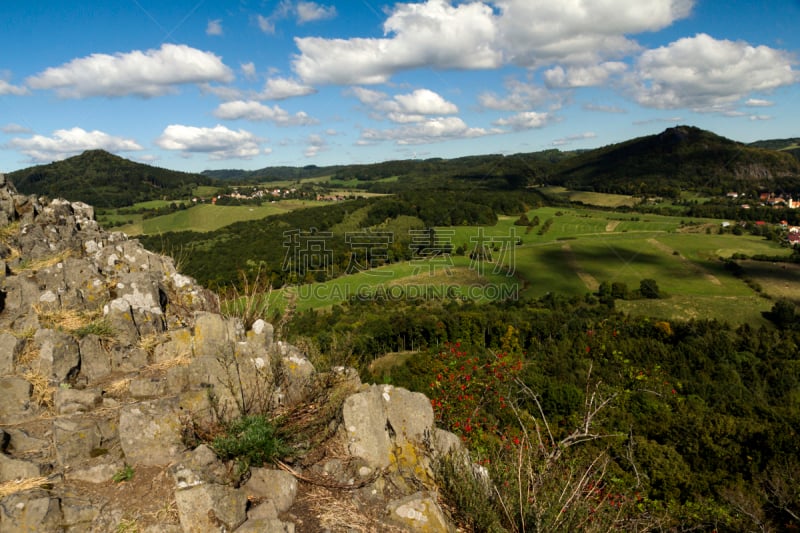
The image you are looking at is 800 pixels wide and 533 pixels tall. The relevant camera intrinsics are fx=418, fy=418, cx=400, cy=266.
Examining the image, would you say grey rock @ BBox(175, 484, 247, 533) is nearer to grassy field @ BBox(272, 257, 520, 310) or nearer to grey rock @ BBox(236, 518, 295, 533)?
grey rock @ BBox(236, 518, 295, 533)

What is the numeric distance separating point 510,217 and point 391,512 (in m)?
125

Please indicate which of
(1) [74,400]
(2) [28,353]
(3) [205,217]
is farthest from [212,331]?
(3) [205,217]

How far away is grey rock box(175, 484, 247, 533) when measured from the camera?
4102 mm

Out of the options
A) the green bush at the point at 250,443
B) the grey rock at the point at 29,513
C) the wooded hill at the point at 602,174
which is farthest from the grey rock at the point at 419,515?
the wooded hill at the point at 602,174

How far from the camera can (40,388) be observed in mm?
5582

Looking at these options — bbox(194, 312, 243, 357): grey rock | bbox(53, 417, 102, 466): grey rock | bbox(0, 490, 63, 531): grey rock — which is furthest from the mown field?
bbox(0, 490, 63, 531): grey rock

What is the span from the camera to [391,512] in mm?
4949

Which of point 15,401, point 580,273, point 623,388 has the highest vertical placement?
point 15,401

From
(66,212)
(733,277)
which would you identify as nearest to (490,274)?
(733,277)

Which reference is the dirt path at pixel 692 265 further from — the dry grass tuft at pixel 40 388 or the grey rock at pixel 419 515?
the dry grass tuft at pixel 40 388

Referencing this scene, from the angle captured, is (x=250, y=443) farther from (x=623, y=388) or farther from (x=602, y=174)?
(x=602, y=174)

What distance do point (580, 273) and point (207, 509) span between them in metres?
84.8

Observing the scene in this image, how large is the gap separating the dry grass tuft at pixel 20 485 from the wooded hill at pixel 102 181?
84314 millimetres

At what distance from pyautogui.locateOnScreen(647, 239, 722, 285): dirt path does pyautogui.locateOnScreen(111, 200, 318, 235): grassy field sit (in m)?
94.4
